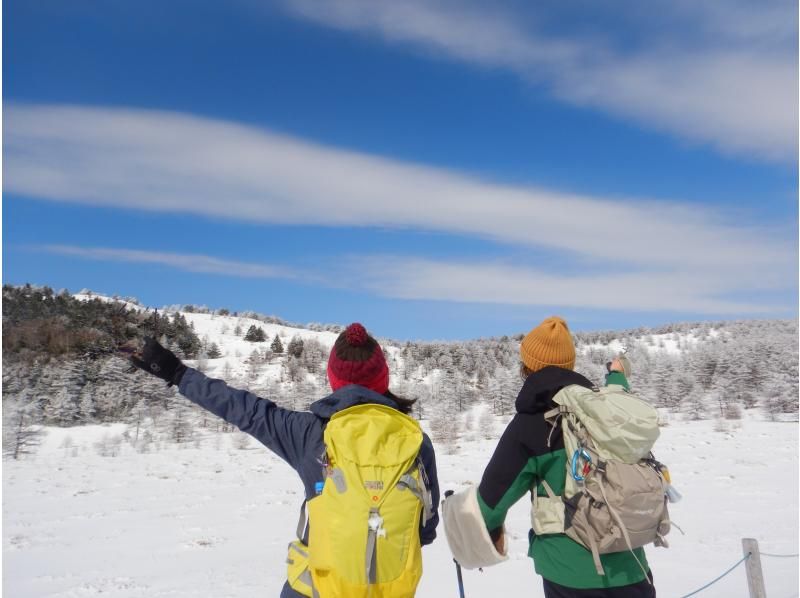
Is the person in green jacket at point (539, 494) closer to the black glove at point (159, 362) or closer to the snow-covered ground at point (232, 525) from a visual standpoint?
the black glove at point (159, 362)

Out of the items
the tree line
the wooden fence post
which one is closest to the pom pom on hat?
the wooden fence post

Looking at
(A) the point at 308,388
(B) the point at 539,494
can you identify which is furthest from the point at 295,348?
(B) the point at 539,494

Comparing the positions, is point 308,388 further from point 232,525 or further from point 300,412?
point 300,412

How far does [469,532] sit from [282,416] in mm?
1021

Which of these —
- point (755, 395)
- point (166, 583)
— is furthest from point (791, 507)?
point (755, 395)

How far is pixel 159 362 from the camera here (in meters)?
2.38

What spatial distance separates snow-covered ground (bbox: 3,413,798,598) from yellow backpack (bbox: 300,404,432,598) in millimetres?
8217

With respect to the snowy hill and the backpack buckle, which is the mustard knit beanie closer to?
the backpack buckle

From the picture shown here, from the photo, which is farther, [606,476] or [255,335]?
[255,335]

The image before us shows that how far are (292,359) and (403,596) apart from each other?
8374 cm

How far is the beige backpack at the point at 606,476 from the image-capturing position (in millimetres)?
2289

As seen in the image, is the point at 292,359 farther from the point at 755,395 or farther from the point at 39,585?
the point at 39,585

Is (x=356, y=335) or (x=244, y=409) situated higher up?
(x=356, y=335)

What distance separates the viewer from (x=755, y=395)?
5784 cm
